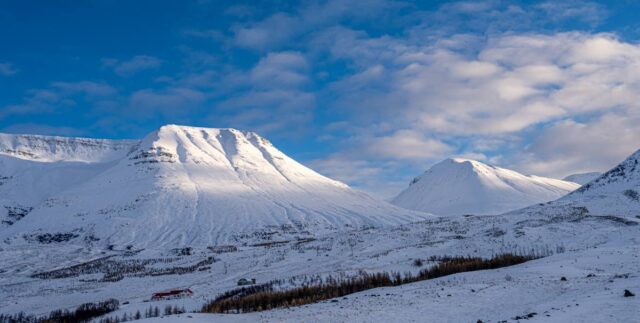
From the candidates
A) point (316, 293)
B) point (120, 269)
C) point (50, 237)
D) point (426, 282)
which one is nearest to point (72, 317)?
point (316, 293)

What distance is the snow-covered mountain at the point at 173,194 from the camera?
9194cm

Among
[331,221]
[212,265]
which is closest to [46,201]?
[331,221]

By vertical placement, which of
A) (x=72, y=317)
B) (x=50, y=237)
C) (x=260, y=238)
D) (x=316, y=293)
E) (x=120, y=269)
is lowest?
(x=72, y=317)

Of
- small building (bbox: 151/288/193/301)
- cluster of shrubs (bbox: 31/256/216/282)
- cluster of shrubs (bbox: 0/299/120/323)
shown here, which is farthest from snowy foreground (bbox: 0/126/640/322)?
cluster of shrubs (bbox: 0/299/120/323)

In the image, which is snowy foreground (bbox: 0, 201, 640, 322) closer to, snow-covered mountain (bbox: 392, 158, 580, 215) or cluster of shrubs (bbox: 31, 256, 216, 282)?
cluster of shrubs (bbox: 31, 256, 216, 282)

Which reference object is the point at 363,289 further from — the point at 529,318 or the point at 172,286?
the point at 172,286

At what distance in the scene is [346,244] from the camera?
52438 millimetres

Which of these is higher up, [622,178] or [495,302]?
[622,178]

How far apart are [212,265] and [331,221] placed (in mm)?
54049

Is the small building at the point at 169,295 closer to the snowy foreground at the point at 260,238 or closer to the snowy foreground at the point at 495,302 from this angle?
the snowy foreground at the point at 260,238

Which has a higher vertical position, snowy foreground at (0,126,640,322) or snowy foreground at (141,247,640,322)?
snowy foreground at (0,126,640,322)

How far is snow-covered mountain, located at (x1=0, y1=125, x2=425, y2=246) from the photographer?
302 feet

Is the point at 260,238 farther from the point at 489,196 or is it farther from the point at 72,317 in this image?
the point at 489,196

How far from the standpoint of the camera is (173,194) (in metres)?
113
